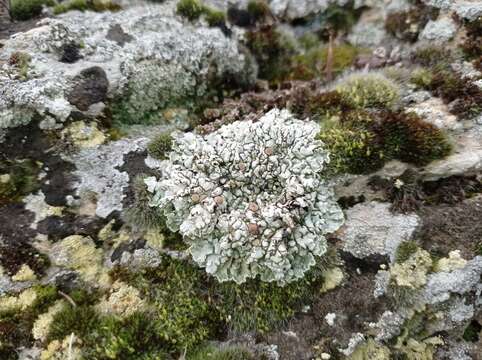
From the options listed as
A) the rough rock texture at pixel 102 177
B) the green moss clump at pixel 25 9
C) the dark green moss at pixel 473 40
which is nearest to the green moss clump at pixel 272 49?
the dark green moss at pixel 473 40

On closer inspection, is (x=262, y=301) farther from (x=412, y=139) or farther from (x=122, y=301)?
(x=412, y=139)

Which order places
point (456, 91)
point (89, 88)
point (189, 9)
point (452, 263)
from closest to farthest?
point (452, 263)
point (456, 91)
point (89, 88)
point (189, 9)

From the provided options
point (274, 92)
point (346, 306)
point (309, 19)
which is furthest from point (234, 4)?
point (346, 306)

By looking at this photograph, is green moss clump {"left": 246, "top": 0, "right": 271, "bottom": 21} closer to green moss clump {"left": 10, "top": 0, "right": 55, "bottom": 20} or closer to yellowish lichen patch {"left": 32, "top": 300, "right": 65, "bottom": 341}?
green moss clump {"left": 10, "top": 0, "right": 55, "bottom": 20}

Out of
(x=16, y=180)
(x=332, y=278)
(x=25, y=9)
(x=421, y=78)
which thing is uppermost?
(x=25, y=9)

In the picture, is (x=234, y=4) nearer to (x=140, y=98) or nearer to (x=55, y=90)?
(x=140, y=98)

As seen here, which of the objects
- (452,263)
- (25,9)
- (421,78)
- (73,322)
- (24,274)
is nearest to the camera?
(73,322)

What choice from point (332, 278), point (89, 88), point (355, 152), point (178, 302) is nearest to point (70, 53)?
point (89, 88)
